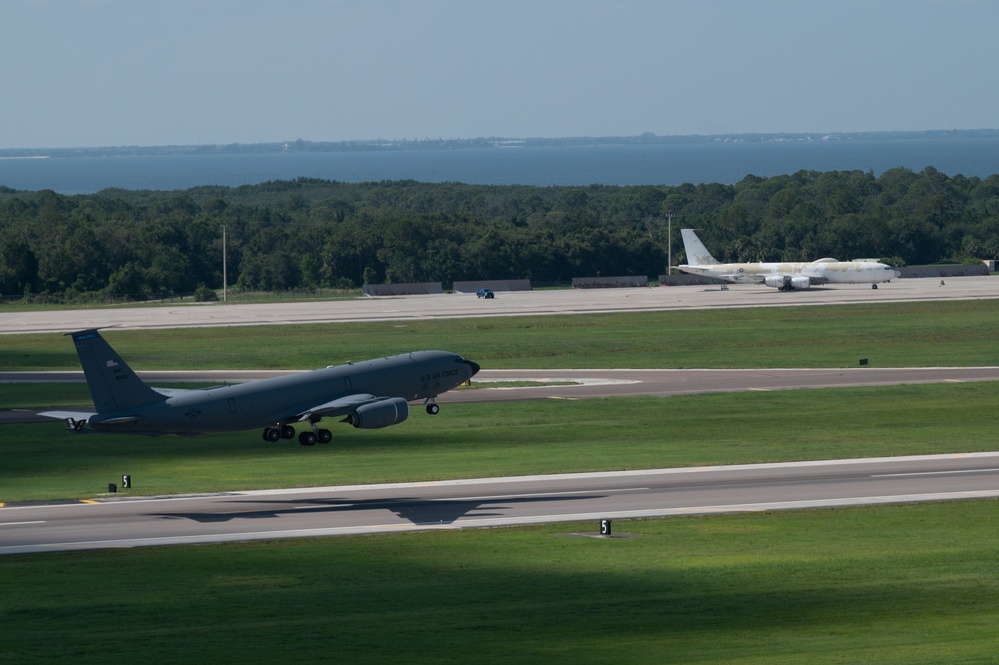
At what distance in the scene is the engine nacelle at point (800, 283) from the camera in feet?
545

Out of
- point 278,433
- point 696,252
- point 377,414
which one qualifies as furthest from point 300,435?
point 696,252

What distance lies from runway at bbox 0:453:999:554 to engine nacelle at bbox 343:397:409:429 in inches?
214

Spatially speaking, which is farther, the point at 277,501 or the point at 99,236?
the point at 99,236

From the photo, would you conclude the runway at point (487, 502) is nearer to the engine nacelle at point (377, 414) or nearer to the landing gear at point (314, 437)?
the engine nacelle at point (377, 414)

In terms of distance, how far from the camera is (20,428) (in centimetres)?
7281

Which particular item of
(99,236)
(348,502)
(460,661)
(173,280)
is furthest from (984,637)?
(99,236)

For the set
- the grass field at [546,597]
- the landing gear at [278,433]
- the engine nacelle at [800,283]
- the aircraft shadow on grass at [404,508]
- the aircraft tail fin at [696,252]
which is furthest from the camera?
the aircraft tail fin at [696,252]

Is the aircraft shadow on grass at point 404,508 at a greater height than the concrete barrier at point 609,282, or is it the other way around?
the concrete barrier at point 609,282

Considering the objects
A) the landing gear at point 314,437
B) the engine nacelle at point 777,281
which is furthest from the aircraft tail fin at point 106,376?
the engine nacelle at point 777,281

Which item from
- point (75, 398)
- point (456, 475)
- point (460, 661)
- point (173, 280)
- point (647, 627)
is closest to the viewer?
point (460, 661)

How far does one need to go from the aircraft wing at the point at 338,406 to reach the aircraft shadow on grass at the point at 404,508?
29.9ft

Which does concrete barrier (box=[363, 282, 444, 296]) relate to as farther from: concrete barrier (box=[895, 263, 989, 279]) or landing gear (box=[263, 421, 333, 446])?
landing gear (box=[263, 421, 333, 446])

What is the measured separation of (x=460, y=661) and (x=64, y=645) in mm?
10124

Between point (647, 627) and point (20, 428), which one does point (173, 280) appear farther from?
point (647, 627)
